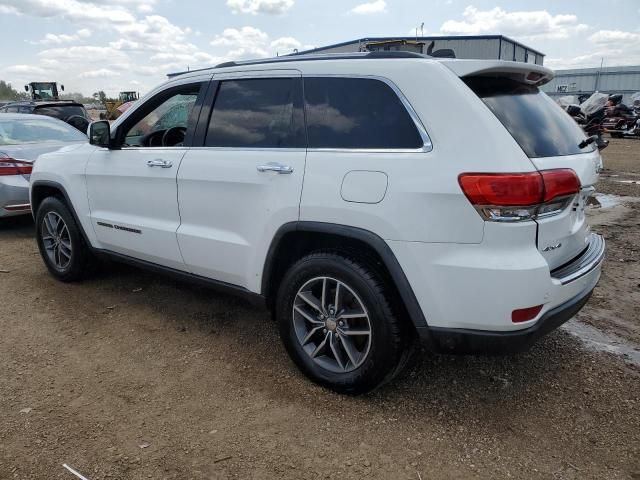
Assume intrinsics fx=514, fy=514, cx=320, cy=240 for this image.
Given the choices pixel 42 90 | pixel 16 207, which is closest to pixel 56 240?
pixel 16 207

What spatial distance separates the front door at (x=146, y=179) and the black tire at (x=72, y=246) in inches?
15.8

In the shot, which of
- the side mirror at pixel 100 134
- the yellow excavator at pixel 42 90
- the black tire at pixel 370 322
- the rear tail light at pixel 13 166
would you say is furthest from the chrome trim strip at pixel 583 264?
the yellow excavator at pixel 42 90

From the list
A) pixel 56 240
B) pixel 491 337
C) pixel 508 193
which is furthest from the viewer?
pixel 56 240

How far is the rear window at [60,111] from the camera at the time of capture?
12.7 meters

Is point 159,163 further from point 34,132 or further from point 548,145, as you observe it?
point 34,132

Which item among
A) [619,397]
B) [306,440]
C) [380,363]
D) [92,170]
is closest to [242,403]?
[306,440]

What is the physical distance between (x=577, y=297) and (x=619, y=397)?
0.77 metres

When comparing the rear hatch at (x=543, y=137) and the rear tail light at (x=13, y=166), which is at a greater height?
the rear hatch at (x=543, y=137)

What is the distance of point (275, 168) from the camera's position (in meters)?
2.98

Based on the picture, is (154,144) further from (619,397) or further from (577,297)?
(619,397)

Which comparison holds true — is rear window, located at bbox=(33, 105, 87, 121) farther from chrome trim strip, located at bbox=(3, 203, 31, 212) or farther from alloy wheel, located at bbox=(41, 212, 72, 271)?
alloy wheel, located at bbox=(41, 212, 72, 271)

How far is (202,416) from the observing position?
2828 mm

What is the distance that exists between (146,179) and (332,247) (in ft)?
5.52

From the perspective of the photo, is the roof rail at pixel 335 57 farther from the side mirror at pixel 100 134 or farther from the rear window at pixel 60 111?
the rear window at pixel 60 111
